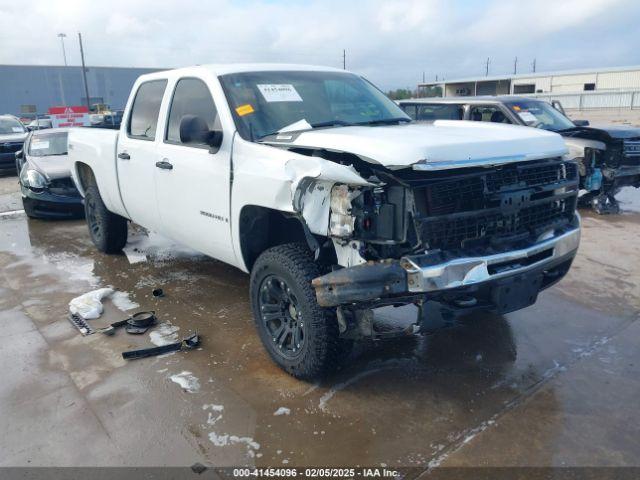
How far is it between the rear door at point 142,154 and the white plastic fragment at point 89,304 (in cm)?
79

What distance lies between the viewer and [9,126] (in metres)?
15.5

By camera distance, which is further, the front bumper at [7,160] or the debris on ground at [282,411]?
the front bumper at [7,160]

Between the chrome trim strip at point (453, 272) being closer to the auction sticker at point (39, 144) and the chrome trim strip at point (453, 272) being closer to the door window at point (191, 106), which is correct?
the door window at point (191, 106)

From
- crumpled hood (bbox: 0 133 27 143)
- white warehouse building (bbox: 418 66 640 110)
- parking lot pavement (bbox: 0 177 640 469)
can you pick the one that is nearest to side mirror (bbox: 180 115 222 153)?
parking lot pavement (bbox: 0 177 640 469)

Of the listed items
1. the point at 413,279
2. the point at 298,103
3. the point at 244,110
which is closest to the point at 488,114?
the point at 298,103

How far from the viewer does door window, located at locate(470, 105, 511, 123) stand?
8828 millimetres

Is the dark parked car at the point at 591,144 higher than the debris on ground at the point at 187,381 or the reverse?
higher

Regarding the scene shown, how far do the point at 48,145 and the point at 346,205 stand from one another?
27.5ft

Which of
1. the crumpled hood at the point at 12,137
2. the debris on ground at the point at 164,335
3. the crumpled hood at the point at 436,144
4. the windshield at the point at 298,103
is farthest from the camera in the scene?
the crumpled hood at the point at 12,137

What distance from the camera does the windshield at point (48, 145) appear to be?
9453 millimetres

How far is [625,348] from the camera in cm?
395

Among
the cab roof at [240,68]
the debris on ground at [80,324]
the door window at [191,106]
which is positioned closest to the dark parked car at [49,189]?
the debris on ground at [80,324]

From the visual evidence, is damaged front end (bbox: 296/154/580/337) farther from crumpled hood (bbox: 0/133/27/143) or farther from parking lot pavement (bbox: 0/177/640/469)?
crumpled hood (bbox: 0/133/27/143)

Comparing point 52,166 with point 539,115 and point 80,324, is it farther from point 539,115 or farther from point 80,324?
point 539,115
